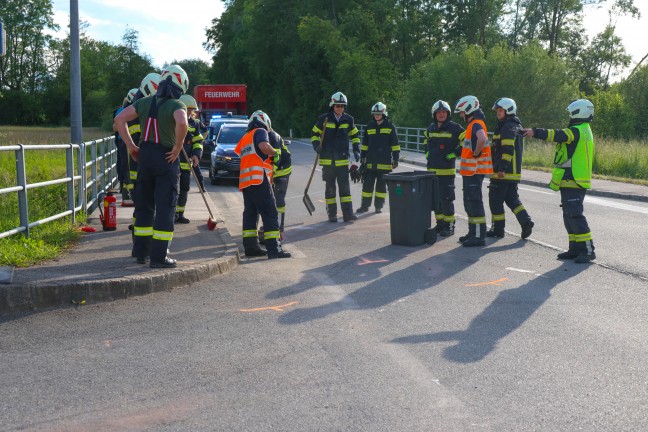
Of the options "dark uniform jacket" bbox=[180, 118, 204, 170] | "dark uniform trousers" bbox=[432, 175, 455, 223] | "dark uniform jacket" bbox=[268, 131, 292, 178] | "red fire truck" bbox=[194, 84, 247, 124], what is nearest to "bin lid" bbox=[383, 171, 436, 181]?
"dark uniform trousers" bbox=[432, 175, 455, 223]

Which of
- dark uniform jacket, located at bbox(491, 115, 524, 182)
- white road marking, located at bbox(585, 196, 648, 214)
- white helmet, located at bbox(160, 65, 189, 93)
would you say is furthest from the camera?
white road marking, located at bbox(585, 196, 648, 214)

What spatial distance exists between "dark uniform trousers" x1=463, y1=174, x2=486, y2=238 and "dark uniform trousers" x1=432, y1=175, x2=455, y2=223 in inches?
37.0

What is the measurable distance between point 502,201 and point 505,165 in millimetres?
577

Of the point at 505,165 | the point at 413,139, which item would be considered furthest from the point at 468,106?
the point at 413,139

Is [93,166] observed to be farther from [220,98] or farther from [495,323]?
[220,98]

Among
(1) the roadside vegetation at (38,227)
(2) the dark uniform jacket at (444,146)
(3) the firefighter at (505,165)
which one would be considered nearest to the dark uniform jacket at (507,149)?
(3) the firefighter at (505,165)

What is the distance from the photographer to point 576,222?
9.73 metres

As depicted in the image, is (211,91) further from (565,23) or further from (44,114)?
(44,114)

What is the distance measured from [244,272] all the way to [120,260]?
1336 millimetres

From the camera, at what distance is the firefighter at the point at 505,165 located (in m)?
11.0

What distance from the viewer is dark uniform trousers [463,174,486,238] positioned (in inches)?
426

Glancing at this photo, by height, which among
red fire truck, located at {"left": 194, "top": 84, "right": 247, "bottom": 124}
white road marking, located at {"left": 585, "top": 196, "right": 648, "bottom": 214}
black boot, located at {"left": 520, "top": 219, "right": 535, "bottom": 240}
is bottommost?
white road marking, located at {"left": 585, "top": 196, "right": 648, "bottom": 214}

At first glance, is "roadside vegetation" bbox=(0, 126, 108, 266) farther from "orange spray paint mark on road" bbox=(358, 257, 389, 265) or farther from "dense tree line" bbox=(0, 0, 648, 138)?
"dense tree line" bbox=(0, 0, 648, 138)

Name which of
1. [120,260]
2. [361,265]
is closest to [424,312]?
[361,265]
